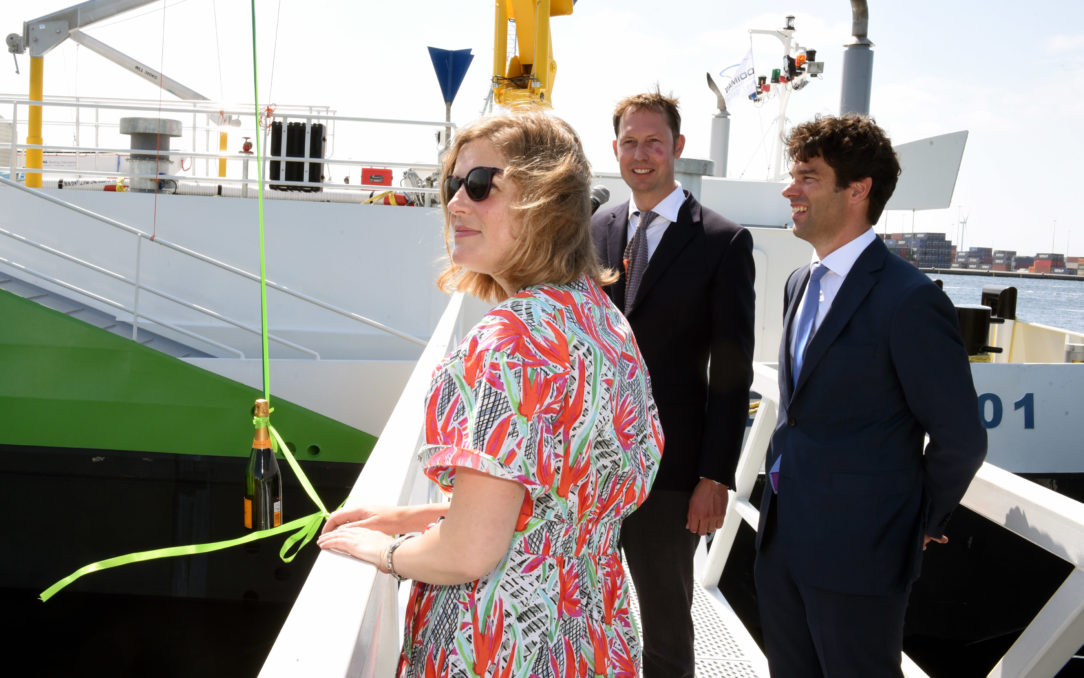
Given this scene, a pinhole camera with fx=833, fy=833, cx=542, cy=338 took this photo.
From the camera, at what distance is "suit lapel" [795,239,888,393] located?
72.0 inches

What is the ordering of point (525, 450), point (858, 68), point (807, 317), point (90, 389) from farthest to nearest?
point (858, 68) → point (90, 389) → point (807, 317) → point (525, 450)

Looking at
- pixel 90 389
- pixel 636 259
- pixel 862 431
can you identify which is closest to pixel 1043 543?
pixel 862 431

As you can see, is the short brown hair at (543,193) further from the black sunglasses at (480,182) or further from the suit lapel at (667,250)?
the suit lapel at (667,250)

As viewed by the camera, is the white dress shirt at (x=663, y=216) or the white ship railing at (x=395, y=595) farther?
the white dress shirt at (x=663, y=216)

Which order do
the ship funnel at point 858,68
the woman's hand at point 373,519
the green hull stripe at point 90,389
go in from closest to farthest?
the woman's hand at point 373,519, the green hull stripe at point 90,389, the ship funnel at point 858,68

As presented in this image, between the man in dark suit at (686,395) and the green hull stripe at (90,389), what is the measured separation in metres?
4.48

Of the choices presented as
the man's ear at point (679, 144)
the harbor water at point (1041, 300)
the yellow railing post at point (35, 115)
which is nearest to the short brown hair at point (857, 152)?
the man's ear at point (679, 144)

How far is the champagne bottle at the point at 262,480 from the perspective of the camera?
6.61 feet

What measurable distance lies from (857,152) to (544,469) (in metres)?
1.27

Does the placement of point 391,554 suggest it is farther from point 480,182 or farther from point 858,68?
point 858,68

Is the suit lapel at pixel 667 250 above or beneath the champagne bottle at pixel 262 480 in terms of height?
above

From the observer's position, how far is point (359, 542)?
1304mm

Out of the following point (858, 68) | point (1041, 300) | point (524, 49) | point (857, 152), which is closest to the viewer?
point (857, 152)

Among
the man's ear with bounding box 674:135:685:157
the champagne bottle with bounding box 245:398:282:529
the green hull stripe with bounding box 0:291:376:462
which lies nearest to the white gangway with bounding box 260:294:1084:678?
the champagne bottle with bounding box 245:398:282:529
